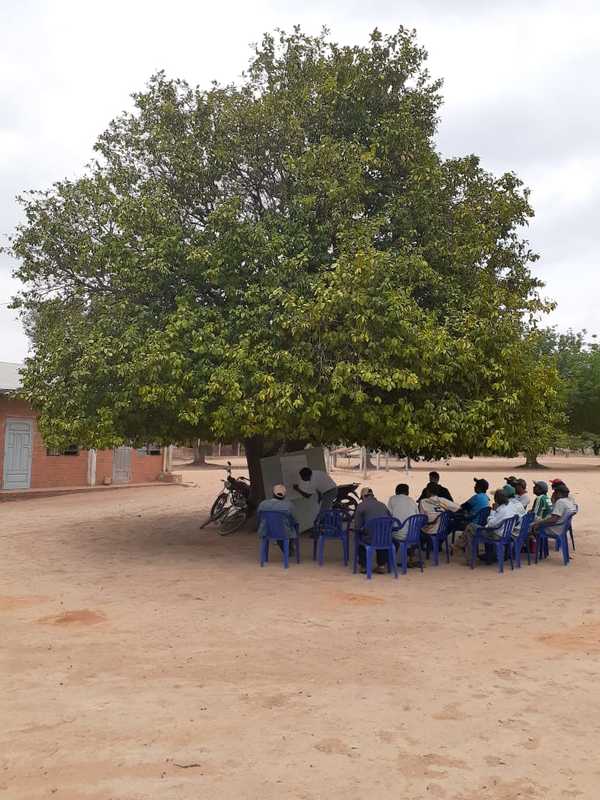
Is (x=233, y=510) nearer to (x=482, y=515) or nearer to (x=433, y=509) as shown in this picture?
(x=433, y=509)

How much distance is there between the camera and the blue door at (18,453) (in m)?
21.5

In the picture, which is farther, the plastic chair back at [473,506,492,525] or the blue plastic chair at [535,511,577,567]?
the plastic chair back at [473,506,492,525]

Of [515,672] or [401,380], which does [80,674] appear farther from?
[401,380]

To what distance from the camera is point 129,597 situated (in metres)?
8.57

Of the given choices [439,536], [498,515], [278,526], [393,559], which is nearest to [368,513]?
[393,559]

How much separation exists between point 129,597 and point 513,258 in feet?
29.5

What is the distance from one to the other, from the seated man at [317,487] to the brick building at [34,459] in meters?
10.2

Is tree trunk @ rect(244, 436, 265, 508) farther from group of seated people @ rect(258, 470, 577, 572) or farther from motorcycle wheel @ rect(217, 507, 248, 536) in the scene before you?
group of seated people @ rect(258, 470, 577, 572)

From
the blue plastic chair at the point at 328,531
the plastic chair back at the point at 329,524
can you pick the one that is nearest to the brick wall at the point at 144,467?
the blue plastic chair at the point at 328,531

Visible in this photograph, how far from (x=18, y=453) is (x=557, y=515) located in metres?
16.8

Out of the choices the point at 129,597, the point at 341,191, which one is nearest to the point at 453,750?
the point at 129,597

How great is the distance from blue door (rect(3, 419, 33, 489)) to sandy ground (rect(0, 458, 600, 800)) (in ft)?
38.1

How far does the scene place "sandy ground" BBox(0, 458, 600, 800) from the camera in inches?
155

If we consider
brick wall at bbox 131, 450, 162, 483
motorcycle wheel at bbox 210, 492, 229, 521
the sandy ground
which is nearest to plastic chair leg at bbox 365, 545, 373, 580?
the sandy ground
